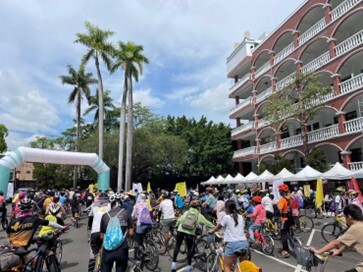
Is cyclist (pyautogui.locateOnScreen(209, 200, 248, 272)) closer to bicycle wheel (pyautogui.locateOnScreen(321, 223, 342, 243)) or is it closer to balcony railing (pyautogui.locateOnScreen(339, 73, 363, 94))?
bicycle wheel (pyautogui.locateOnScreen(321, 223, 342, 243))

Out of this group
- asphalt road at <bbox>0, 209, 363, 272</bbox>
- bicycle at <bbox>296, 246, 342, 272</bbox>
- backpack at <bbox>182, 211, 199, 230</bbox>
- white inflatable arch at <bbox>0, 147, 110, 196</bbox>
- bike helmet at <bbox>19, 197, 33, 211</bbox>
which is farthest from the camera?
white inflatable arch at <bbox>0, 147, 110, 196</bbox>

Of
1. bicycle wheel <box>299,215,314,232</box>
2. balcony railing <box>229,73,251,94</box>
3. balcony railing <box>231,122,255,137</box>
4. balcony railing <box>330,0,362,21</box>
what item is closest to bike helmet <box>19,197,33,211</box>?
bicycle wheel <box>299,215,314,232</box>

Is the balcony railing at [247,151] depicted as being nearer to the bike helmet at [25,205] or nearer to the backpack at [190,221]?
the backpack at [190,221]

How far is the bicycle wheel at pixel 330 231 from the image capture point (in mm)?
11123

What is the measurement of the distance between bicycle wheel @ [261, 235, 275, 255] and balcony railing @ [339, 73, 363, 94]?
16.7 metres

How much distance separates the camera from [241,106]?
37.4 meters

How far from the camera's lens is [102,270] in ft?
16.5

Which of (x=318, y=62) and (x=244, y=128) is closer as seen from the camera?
Answer: (x=318, y=62)

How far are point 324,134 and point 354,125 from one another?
2.79 meters

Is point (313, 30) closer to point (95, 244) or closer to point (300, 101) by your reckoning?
point (300, 101)

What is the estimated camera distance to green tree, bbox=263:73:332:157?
75.7ft

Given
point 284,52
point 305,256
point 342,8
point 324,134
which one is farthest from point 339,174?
point 284,52

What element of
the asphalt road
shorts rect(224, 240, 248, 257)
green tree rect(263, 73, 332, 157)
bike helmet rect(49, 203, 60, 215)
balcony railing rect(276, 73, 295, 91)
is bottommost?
the asphalt road

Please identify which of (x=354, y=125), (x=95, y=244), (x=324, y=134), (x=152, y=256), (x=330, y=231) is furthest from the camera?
(x=324, y=134)
